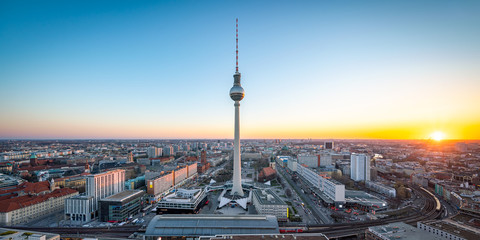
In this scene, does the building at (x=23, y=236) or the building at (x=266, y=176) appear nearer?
the building at (x=23, y=236)

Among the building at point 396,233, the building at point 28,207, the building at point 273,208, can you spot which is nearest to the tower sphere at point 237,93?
the building at point 273,208

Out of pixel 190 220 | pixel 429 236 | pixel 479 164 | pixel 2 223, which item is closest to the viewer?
pixel 429 236

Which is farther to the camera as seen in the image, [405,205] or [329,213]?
[405,205]

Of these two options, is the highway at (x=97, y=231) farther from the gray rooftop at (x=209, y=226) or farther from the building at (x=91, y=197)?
the gray rooftop at (x=209, y=226)

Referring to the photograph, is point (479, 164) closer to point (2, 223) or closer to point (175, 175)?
point (175, 175)

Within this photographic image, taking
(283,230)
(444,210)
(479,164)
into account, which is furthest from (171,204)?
(479,164)

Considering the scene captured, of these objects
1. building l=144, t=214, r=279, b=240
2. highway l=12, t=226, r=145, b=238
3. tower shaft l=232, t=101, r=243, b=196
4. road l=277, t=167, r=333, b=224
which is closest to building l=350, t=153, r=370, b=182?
road l=277, t=167, r=333, b=224

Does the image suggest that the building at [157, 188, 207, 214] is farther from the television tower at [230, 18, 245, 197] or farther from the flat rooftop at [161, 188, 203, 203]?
the television tower at [230, 18, 245, 197]
